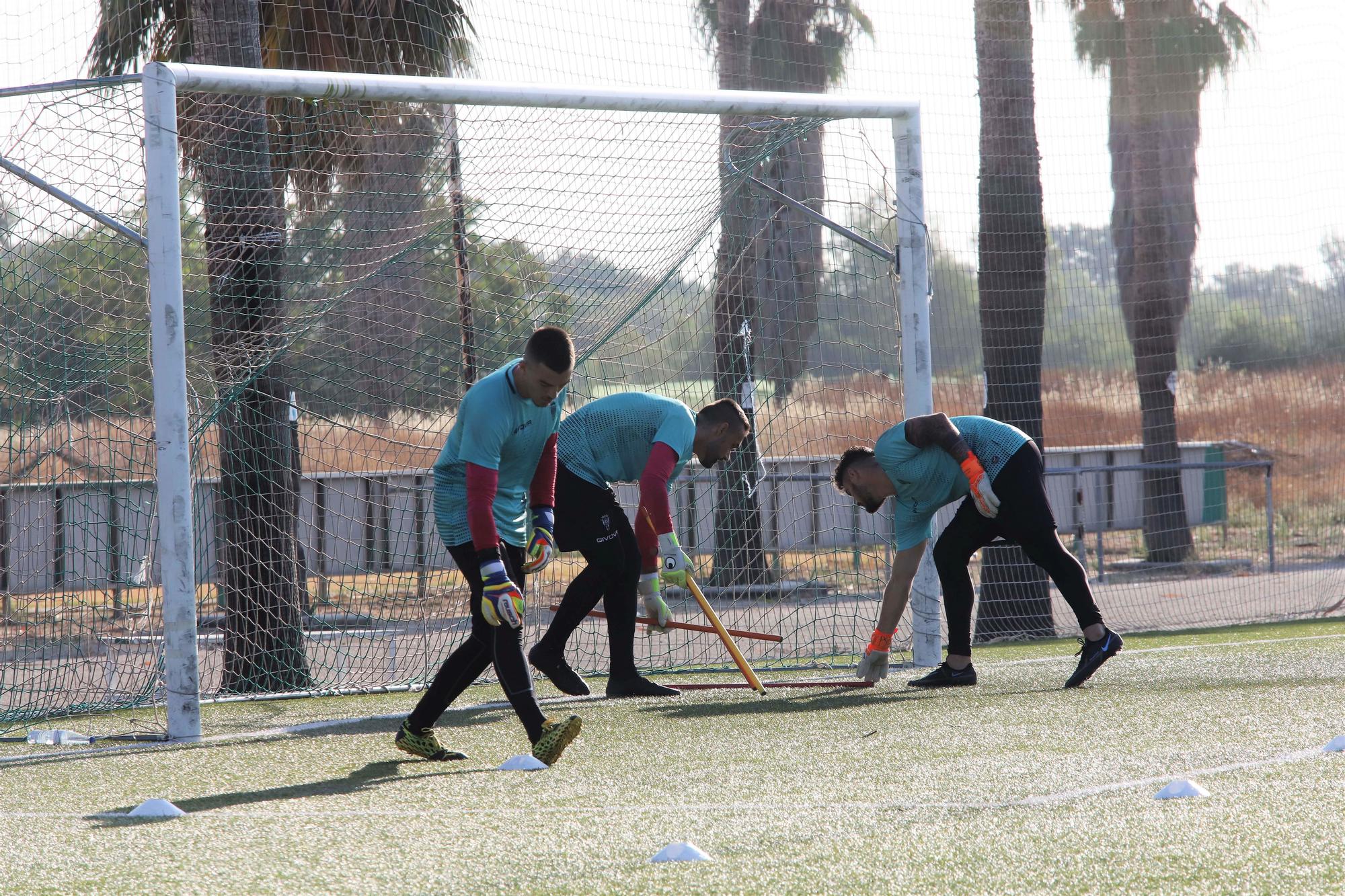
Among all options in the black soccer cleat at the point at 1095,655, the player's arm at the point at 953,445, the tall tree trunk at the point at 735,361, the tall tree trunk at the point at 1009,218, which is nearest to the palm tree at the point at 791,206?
the tall tree trunk at the point at 735,361

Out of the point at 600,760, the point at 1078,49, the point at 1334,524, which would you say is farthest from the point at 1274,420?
the point at 600,760

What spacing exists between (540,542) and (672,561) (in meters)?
1.69

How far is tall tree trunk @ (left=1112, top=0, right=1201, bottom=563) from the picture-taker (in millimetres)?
11070

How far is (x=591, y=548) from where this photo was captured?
6043 millimetres

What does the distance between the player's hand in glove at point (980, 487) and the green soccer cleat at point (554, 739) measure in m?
2.48

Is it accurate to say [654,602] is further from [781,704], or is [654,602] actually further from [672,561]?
[781,704]

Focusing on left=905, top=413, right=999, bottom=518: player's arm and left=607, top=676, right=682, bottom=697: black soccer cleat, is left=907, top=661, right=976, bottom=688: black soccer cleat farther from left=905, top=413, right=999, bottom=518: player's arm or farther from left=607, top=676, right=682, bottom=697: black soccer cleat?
left=607, top=676, right=682, bottom=697: black soccer cleat

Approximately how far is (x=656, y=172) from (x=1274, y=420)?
8270 millimetres

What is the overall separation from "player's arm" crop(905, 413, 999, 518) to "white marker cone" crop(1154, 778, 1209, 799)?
2.53m

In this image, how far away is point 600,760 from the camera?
453cm

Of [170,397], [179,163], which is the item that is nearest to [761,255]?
[179,163]

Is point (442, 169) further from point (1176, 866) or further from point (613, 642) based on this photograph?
point (1176, 866)

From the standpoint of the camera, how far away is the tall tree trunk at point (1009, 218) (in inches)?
399

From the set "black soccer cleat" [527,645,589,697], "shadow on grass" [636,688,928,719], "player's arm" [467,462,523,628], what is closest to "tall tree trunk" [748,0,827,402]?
"shadow on grass" [636,688,928,719]
